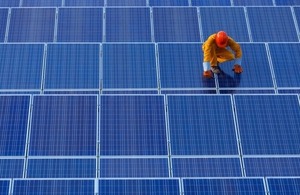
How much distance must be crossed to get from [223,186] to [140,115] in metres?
3.75

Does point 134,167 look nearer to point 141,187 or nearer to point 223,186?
point 141,187

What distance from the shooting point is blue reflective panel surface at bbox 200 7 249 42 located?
20.6m

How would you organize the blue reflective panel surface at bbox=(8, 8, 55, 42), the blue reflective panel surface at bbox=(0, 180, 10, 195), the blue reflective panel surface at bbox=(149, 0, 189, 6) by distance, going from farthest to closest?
the blue reflective panel surface at bbox=(149, 0, 189, 6), the blue reflective panel surface at bbox=(8, 8, 55, 42), the blue reflective panel surface at bbox=(0, 180, 10, 195)

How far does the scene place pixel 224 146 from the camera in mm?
15664

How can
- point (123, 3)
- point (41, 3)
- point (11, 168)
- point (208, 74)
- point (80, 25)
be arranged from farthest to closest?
point (123, 3) < point (41, 3) < point (80, 25) < point (208, 74) < point (11, 168)

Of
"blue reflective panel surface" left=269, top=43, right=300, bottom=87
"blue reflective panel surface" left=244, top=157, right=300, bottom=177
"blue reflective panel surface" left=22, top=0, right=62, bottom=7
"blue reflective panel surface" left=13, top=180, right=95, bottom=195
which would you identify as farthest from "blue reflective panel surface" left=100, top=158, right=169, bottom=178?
"blue reflective panel surface" left=22, top=0, right=62, bottom=7

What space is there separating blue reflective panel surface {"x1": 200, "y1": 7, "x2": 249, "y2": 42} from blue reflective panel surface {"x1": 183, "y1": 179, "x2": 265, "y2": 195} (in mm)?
7977

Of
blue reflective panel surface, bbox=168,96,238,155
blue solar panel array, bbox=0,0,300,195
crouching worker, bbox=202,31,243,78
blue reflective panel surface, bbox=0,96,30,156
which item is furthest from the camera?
crouching worker, bbox=202,31,243,78

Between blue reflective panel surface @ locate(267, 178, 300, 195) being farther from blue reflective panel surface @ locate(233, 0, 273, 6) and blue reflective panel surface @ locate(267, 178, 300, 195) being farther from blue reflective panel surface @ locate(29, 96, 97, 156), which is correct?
blue reflective panel surface @ locate(233, 0, 273, 6)

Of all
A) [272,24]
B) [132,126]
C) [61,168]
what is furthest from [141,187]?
[272,24]

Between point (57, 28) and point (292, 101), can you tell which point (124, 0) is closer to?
point (57, 28)

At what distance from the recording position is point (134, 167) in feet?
49.9

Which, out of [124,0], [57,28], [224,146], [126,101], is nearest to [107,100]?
[126,101]

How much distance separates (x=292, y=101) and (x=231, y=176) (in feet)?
11.8
